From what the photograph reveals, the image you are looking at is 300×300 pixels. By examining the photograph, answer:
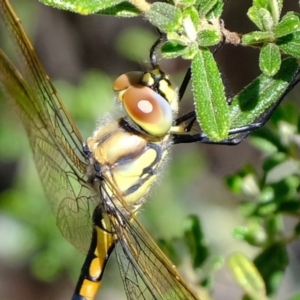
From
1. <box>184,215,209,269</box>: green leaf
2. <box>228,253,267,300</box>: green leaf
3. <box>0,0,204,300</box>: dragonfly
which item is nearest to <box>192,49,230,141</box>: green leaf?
<box>0,0,204,300</box>: dragonfly

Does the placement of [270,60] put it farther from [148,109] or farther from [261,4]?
[148,109]

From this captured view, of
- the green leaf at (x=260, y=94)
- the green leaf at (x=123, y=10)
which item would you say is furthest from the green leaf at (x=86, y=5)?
the green leaf at (x=260, y=94)

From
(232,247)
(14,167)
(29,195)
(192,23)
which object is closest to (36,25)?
(14,167)

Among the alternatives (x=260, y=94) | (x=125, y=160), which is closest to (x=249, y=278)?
(x=125, y=160)

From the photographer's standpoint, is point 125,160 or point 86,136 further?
point 86,136

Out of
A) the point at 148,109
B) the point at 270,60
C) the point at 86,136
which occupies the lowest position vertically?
the point at 270,60

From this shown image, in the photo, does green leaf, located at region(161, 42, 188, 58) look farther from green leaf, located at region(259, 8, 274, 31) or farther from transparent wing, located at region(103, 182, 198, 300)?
transparent wing, located at region(103, 182, 198, 300)

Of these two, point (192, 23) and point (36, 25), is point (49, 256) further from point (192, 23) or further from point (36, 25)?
point (192, 23)
